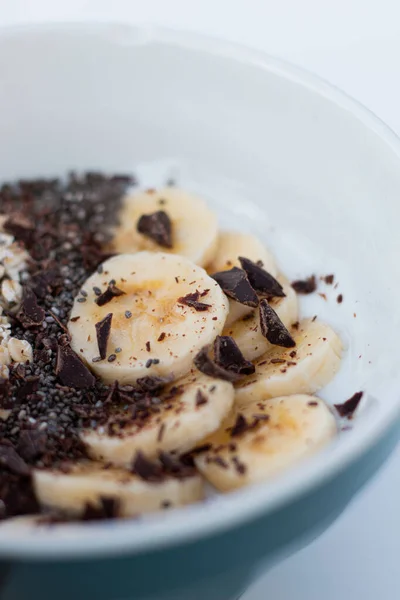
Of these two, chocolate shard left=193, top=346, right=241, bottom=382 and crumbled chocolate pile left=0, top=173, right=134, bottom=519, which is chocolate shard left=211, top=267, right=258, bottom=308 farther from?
crumbled chocolate pile left=0, top=173, right=134, bottom=519

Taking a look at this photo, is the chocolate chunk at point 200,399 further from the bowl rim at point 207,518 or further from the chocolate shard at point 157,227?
the chocolate shard at point 157,227

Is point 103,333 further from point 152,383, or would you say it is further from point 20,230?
point 20,230

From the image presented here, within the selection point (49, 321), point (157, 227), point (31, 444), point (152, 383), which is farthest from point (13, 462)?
point (157, 227)

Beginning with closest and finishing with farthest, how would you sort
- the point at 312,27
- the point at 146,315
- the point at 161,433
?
the point at 161,433
the point at 146,315
the point at 312,27

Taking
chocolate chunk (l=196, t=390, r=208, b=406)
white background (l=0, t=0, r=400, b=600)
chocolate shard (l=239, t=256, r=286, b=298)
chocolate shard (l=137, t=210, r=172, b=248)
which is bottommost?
chocolate shard (l=137, t=210, r=172, b=248)

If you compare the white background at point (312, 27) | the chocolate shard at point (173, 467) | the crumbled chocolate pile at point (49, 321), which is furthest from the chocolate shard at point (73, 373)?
the white background at point (312, 27)

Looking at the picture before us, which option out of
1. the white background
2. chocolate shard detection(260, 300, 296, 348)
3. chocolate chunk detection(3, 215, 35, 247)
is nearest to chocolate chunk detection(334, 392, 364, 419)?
chocolate shard detection(260, 300, 296, 348)

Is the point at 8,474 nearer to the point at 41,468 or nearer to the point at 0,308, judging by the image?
the point at 41,468
